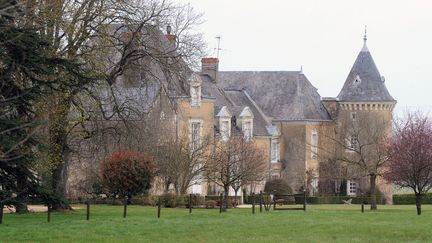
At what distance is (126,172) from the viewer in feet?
120

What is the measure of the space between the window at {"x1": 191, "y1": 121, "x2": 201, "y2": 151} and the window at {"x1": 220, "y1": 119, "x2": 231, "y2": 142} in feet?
7.25

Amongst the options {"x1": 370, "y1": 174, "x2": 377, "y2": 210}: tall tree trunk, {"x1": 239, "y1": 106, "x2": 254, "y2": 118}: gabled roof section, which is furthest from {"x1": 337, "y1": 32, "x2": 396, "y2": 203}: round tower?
{"x1": 370, "y1": 174, "x2": 377, "y2": 210}: tall tree trunk

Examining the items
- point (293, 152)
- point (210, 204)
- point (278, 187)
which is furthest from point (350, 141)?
point (210, 204)

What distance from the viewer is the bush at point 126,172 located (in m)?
36.5

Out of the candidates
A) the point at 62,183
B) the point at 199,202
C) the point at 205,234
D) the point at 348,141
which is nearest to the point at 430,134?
the point at 199,202

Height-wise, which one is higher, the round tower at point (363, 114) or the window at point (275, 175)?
the round tower at point (363, 114)

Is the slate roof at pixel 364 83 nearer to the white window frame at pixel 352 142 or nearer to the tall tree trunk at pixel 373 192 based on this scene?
the white window frame at pixel 352 142

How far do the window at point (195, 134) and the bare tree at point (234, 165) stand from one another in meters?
1.21

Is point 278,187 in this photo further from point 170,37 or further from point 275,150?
point 170,37

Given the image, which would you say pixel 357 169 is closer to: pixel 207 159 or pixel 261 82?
pixel 261 82

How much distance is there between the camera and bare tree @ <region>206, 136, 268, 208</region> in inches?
2109

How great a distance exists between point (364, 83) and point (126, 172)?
42527mm

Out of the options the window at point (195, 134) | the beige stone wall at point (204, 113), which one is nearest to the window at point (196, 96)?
the beige stone wall at point (204, 113)

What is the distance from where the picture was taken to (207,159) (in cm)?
5531
